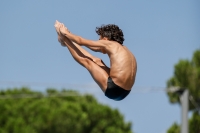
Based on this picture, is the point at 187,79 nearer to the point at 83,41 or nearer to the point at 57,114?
the point at 57,114

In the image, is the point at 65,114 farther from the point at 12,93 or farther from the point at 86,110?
the point at 12,93

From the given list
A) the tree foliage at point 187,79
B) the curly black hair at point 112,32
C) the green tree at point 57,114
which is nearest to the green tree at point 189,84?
the tree foliage at point 187,79

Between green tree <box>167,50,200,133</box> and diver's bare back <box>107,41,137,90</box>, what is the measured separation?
28812 mm

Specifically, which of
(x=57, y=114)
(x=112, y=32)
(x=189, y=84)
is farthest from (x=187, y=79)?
(x=112, y=32)

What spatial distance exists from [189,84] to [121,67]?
1209 inches

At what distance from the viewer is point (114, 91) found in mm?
10258

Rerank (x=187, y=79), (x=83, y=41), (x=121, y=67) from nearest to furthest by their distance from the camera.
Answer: (x=83, y=41) → (x=121, y=67) → (x=187, y=79)

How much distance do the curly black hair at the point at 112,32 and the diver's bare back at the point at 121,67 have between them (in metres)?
0.14

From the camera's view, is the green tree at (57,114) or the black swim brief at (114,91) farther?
the green tree at (57,114)

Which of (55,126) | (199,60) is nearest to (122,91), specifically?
(199,60)

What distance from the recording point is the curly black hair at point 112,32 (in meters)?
10.4

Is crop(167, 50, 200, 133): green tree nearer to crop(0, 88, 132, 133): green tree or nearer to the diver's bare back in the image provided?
crop(0, 88, 132, 133): green tree

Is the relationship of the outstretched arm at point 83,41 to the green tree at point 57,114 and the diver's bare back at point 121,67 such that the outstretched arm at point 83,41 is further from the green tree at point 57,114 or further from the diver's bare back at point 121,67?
the green tree at point 57,114

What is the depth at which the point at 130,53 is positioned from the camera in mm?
10383
